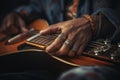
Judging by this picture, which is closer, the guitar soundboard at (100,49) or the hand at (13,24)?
the guitar soundboard at (100,49)

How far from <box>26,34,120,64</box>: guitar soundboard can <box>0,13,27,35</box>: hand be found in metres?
0.28

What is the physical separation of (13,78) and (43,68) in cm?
12

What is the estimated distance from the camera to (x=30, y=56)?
2.97 feet

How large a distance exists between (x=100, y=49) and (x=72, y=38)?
11 centimetres

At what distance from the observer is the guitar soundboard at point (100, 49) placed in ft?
2.49

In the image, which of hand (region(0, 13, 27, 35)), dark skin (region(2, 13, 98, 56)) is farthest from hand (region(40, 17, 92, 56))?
hand (region(0, 13, 27, 35))

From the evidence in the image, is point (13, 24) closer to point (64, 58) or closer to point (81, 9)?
point (81, 9)

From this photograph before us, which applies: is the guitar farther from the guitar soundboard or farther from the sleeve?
the sleeve

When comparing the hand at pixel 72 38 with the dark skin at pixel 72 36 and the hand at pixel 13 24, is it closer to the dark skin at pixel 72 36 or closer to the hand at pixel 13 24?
the dark skin at pixel 72 36

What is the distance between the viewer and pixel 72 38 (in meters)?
0.86

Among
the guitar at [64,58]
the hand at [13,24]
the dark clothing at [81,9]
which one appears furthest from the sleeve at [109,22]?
the hand at [13,24]

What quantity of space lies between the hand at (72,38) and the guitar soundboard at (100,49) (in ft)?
0.09

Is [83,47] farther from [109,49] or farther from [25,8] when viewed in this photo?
[25,8]

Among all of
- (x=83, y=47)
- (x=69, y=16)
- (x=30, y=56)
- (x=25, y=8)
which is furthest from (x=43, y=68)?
(x=25, y=8)
